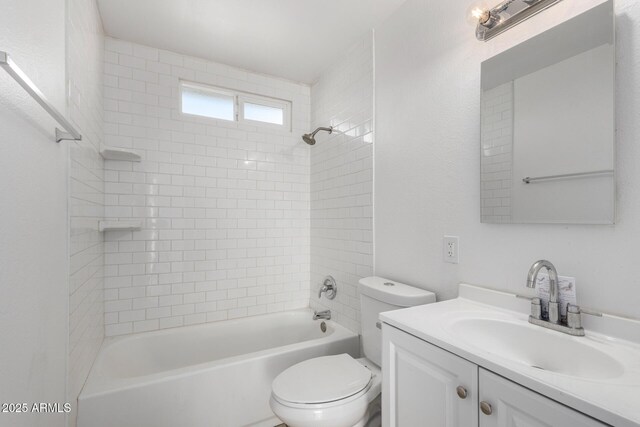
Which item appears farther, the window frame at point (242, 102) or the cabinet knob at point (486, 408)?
the window frame at point (242, 102)

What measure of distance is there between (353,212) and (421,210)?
2.17 ft

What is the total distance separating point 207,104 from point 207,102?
0.02 metres

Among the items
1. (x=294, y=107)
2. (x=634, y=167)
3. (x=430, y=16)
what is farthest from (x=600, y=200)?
(x=294, y=107)

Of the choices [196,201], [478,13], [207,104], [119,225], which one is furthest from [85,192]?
[478,13]

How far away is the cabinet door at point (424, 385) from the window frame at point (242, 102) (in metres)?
2.15

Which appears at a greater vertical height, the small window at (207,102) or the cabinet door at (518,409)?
the small window at (207,102)

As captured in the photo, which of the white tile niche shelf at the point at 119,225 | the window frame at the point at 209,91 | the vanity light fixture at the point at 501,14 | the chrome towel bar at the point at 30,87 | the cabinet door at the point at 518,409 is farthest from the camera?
the window frame at the point at 209,91

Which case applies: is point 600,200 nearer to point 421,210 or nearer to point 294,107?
point 421,210

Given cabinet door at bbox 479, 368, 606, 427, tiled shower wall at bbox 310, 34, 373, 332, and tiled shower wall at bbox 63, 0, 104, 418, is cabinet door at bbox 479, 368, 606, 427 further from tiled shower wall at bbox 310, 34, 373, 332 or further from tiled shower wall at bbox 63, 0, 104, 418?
tiled shower wall at bbox 63, 0, 104, 418

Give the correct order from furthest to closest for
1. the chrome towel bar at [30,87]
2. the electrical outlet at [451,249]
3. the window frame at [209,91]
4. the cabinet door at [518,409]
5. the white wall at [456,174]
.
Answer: the window frame at [209,91]
the electrical outlet at [451,249]
the white wall at [456,174]
the cabinet door at [518,409]
the chrome towel bar at [30,87]

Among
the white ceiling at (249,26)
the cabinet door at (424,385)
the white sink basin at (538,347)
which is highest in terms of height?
the white ceiling at (249,26)

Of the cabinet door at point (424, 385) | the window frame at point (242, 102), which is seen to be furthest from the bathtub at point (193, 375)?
the window frame at point (242, 102)

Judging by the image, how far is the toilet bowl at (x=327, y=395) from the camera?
50.3 inches

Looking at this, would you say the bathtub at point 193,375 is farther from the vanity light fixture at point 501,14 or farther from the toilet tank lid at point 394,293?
the vanity light fixture at point 501,14
